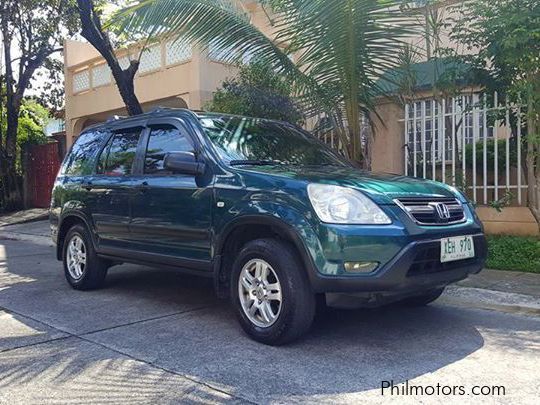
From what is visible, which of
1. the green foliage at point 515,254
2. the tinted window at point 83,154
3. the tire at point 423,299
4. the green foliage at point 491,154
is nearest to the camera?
the tire at point 423,299

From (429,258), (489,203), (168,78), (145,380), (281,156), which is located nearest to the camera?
(145,380)

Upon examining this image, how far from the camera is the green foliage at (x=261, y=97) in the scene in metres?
8.42

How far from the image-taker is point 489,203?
25.9 ft

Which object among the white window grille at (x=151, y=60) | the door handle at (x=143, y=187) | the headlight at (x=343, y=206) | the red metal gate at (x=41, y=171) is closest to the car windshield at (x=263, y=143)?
the door handle at (x=143, y=187)

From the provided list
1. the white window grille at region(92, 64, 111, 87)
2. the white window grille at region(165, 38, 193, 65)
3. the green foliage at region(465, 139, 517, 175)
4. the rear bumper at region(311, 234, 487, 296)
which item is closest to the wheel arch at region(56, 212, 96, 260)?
the rear bumper at region(311, 234, 487, 296)

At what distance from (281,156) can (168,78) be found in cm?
908

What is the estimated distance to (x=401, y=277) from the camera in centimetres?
381

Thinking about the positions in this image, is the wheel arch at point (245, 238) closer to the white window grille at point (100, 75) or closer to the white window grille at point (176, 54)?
the white window grille at point (176, 54)

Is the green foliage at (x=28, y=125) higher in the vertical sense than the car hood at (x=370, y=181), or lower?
higher

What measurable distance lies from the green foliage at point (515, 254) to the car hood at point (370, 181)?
256cm

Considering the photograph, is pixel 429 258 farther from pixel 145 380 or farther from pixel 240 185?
pixel 145 380

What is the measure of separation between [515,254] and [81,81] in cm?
1352

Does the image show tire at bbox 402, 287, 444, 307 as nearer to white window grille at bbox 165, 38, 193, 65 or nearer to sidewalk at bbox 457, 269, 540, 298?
sidewalk at bbox 457, 269, 540, 298

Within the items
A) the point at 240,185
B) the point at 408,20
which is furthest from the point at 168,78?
the point at 240,185
